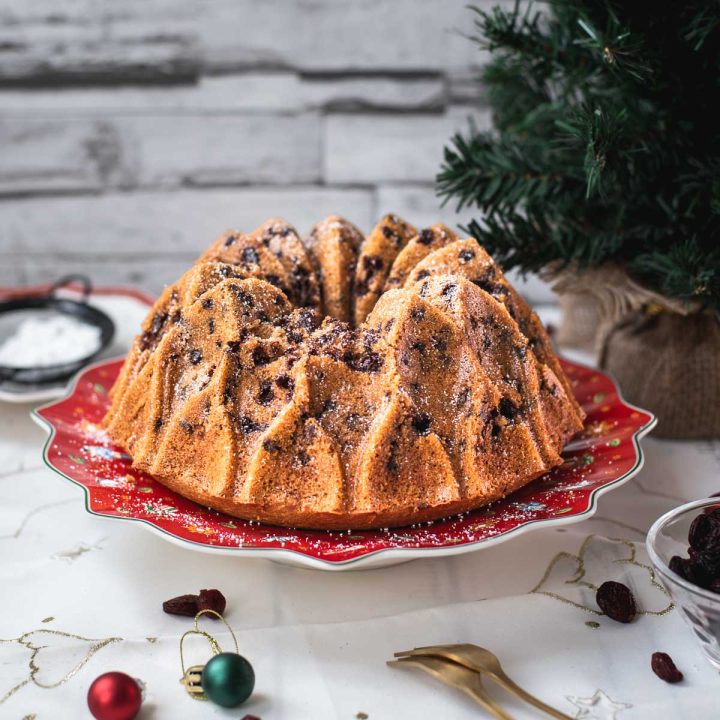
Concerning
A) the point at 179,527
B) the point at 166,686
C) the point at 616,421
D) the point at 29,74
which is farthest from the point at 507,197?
the point at 29,74

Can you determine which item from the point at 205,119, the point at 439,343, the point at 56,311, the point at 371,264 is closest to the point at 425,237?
the point at 371,264

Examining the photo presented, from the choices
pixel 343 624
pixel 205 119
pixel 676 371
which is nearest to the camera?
pixel 343 624

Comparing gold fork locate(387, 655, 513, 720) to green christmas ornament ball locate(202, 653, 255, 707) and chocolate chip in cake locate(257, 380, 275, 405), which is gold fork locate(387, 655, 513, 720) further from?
chocolate chip in cake locate(257, 380, 275, 405)

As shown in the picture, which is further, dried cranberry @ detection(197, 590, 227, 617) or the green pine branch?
the green pine branch

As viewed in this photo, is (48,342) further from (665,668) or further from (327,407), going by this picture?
(665,668)

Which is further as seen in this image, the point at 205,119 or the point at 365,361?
the point at 205,119

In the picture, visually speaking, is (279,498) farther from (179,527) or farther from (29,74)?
(29,74)

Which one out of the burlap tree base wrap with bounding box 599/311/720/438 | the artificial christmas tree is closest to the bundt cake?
the artificial christmas tree
